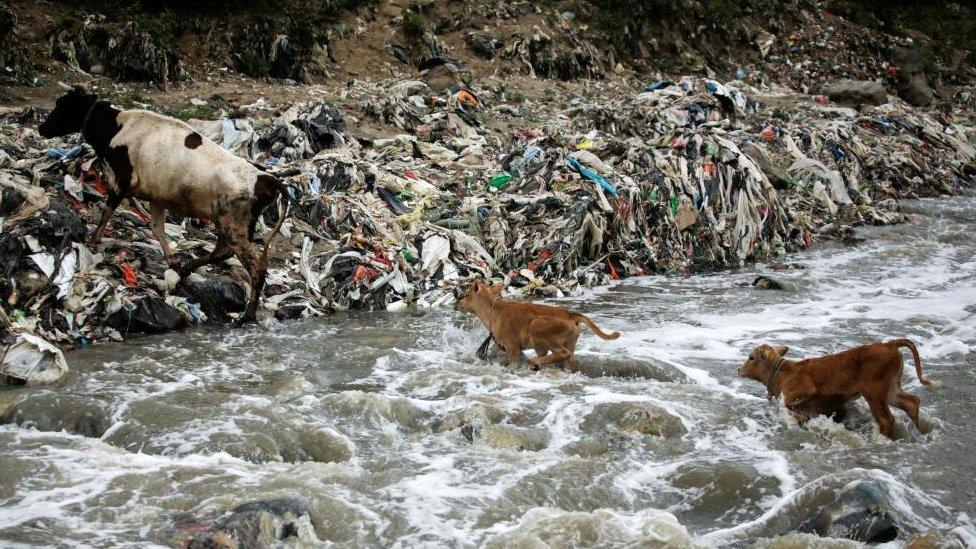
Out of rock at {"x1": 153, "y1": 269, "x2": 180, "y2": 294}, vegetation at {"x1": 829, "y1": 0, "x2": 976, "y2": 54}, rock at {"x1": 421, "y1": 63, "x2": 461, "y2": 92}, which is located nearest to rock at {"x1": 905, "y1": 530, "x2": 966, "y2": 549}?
rock at {"x1": 153, "y1": 269, "x2": 180, "y2": 294}

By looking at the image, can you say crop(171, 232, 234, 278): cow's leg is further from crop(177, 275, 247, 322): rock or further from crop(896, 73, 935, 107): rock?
crop(896, 73, 935, 107): rock

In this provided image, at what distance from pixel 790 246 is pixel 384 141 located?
633 centimetres

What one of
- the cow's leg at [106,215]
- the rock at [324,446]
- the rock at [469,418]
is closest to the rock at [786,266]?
the rock at [469,418]

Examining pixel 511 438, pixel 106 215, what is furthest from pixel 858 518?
pixel 106 215

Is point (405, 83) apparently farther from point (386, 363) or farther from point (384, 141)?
point (386, 363)

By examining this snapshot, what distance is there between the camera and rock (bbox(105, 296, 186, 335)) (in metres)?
7.87

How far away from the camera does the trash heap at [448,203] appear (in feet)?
27.0

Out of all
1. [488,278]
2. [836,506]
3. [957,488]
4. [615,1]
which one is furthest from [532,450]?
[615,1]

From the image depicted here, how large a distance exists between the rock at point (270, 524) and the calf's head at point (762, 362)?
3566mm

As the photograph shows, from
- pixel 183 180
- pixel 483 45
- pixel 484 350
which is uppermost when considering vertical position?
pixel 483 45

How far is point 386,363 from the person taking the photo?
24.4 feet

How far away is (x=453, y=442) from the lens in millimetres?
5801

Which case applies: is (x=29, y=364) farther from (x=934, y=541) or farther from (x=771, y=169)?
(x=771, y=169)

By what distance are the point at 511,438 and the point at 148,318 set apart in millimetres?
4015
